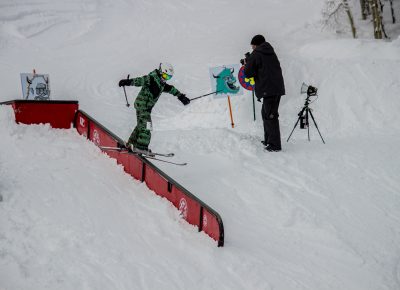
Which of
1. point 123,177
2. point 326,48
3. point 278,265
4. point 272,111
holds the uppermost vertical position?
point 326,48

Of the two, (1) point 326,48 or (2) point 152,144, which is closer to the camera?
(2) point 152,144

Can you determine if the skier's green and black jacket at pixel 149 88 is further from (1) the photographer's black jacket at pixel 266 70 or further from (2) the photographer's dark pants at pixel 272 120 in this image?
(2) the photographer's dark pants at pixel 272 120

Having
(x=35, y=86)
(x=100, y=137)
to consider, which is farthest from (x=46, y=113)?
(x=35, y=86)

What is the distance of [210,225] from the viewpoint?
4820 millimetres

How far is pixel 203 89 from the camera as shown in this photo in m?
15.8

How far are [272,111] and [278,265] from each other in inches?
142

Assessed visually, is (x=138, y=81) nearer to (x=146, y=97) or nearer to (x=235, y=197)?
(x=146, y=97)

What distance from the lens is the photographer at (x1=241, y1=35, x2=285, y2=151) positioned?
752 cm

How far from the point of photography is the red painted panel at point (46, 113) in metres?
7.93

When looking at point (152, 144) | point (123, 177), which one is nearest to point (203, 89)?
point (152, 144)

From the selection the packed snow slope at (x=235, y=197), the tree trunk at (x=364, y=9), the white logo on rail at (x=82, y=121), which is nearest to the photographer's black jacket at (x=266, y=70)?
the packed snow slope at (x=235, y=197)

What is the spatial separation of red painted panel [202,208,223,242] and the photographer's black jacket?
131 inches

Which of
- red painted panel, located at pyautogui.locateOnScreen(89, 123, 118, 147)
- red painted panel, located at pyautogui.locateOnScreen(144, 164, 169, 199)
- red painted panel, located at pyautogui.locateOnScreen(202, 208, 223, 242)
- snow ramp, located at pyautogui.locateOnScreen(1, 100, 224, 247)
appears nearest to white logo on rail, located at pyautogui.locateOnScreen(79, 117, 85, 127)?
snow ramp, located at pyautogui.locateOnScreen(1, 100, 224, 247)

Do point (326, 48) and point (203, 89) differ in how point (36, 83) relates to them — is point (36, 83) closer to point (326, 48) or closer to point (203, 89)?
point (203, 89)
